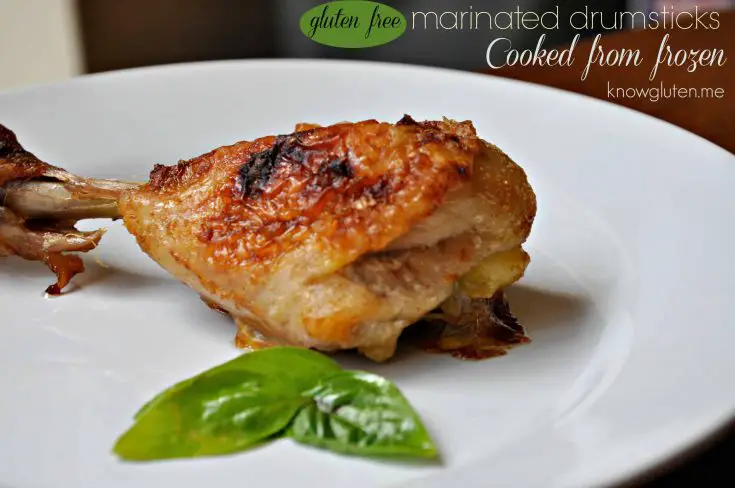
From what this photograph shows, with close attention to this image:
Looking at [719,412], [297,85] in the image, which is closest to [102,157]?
[297,85]

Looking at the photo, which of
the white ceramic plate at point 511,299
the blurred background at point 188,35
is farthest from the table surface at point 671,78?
the blurred background at point 188,35

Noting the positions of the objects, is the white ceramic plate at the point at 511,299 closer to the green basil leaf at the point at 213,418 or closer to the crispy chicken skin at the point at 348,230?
the green basil leaf at the point at 213,418

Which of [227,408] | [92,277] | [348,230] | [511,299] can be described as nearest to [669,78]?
[511,299]

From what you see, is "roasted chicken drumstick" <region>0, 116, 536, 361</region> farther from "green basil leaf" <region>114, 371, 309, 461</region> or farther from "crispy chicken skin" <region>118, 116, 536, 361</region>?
"green basil leaf" <region>114, 371, 309, 461</region>

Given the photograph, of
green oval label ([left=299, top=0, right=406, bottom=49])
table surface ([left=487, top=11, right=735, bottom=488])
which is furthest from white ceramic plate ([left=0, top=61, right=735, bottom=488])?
table surface ([left=487, top=11, right=735, bottom=488])

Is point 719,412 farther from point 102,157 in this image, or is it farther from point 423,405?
point 102,157

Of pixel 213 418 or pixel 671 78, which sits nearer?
pixel 213 418

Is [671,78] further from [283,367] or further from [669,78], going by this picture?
[283,367]
